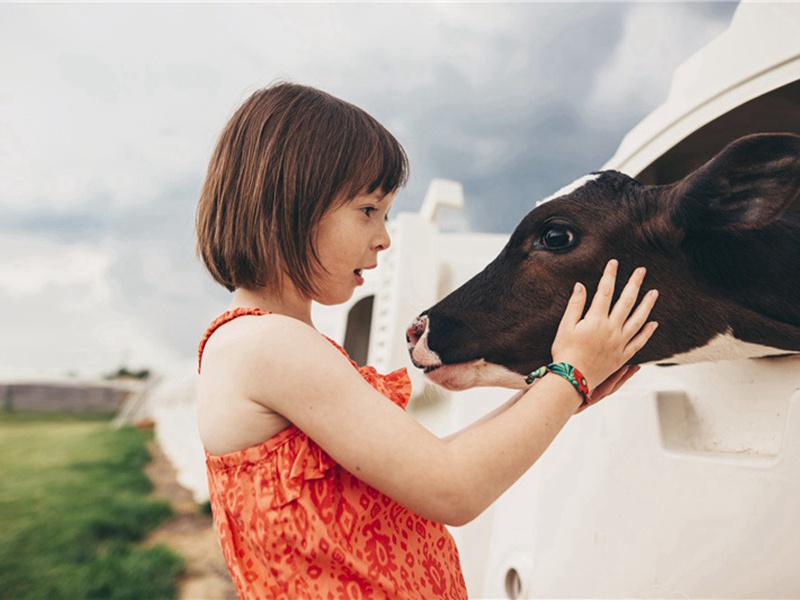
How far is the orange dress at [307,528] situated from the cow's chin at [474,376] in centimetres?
34

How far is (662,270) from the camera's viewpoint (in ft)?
3.61

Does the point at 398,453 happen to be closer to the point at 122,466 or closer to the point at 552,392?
the point at 552,392

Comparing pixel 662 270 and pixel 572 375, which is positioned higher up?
pixel 662 270

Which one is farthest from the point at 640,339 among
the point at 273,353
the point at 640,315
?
the point at 273,353

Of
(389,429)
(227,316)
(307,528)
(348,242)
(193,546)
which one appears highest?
(348,242)

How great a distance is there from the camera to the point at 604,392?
1.04 metres

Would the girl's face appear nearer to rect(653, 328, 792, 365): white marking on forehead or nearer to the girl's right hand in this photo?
the girl's right hand

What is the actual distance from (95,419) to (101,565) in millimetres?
12556

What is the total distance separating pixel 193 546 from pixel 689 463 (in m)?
A: 3.76

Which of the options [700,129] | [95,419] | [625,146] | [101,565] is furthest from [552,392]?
[95,419]

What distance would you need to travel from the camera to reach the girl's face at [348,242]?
957mm

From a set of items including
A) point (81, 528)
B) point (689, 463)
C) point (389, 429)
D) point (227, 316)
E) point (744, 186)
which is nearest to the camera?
point (389, 429)

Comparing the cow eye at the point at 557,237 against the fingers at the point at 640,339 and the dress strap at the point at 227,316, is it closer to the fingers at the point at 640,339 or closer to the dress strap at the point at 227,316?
the fingers at the point at 640,339

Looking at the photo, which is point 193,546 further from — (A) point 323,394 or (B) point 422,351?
(A) point 323,394
